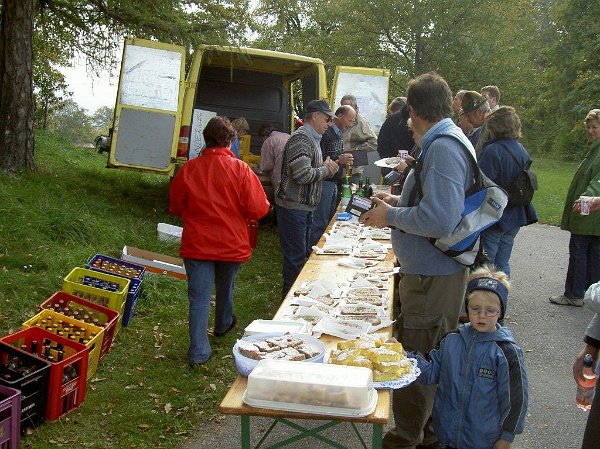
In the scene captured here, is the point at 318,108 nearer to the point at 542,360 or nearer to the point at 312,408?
the point at 542,360

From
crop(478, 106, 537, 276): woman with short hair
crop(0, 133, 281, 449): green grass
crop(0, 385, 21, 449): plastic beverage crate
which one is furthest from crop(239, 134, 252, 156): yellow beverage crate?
crop(0, 385, 21, 449): plastic beverage crate

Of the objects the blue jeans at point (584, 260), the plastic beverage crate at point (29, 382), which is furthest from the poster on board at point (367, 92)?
the plastic beverage crate at point (29, 382)

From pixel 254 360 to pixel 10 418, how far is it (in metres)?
1.48

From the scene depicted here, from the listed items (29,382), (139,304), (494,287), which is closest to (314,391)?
(494,287)

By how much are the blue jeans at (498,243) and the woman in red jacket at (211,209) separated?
2.35m

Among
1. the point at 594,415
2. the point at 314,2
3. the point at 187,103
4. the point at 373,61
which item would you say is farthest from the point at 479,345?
the point at 314,2

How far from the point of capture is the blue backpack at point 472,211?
3432 mm

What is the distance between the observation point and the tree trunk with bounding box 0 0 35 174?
8789 mm

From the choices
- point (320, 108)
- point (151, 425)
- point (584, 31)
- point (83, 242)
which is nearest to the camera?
point (151, 425)

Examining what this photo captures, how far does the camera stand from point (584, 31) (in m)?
30.4

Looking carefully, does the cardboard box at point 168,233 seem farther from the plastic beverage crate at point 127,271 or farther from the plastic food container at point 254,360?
the plastic food container at point 254,360

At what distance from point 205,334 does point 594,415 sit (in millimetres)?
3212

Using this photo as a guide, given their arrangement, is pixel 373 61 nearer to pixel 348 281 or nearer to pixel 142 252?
pixel 142 252

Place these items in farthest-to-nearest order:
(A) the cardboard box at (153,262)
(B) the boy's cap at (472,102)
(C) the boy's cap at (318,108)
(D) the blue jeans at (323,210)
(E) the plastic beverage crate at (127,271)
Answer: (D) the blue jeans at (323,210), (A) the cardboard box at (153,262), (B) the boy's cap at (472,102), (C) the boy's cap at (318,108), (E) the plastic beverage crate at (127,271)
